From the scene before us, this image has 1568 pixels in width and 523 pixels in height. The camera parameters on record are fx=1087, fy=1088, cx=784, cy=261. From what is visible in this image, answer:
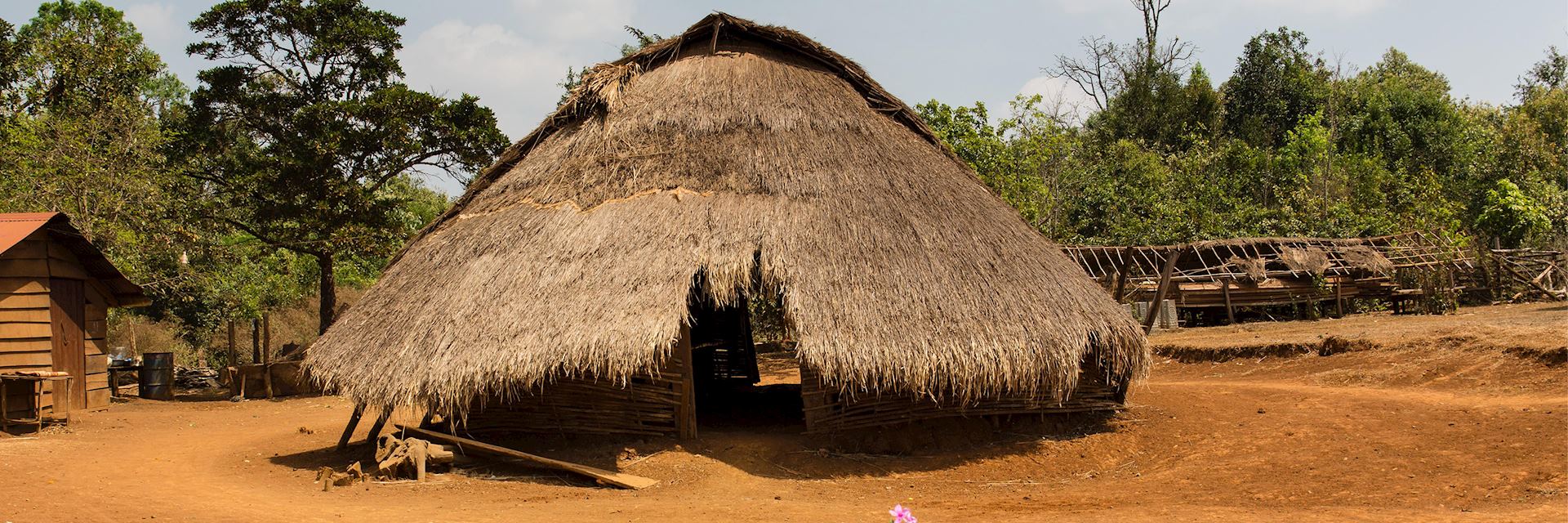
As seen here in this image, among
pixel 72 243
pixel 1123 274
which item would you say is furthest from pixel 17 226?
pixel 1123 274

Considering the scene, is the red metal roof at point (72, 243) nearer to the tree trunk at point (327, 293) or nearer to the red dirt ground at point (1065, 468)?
the red dirt ground at point (1065, 468)

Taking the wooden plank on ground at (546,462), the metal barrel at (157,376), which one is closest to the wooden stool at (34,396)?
the metal barrel at (157,376)

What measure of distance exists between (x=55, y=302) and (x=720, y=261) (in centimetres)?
953

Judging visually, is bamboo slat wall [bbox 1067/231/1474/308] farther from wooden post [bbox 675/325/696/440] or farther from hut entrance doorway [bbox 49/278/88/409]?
hut entrance doorway [bbox 49/278/88/409]

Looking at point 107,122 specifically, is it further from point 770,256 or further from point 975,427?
point 975,427

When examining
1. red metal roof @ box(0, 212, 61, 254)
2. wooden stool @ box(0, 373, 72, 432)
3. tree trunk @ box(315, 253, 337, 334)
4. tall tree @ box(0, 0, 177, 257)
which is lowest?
wooden stool @ box(0, 373, 72, 432)

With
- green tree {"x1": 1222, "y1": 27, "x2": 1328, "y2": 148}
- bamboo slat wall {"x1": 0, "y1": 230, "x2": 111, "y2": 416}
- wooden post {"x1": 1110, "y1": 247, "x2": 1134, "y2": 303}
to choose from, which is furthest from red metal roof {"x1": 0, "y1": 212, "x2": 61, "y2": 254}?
green tree {"x1": 1222, "y1": 27, "x2": 1328, "y2": 148}

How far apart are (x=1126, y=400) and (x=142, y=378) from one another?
1587 cm

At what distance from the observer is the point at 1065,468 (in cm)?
975

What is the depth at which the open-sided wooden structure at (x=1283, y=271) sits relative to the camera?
66.6ft

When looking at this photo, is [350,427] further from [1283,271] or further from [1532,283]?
[1532,283]

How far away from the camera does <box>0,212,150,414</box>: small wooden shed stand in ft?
43.2

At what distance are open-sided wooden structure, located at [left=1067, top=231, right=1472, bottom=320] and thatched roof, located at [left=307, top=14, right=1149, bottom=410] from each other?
30.1 feet

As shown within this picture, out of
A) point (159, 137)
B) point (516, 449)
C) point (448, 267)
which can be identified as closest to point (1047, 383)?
point (516, 449)
